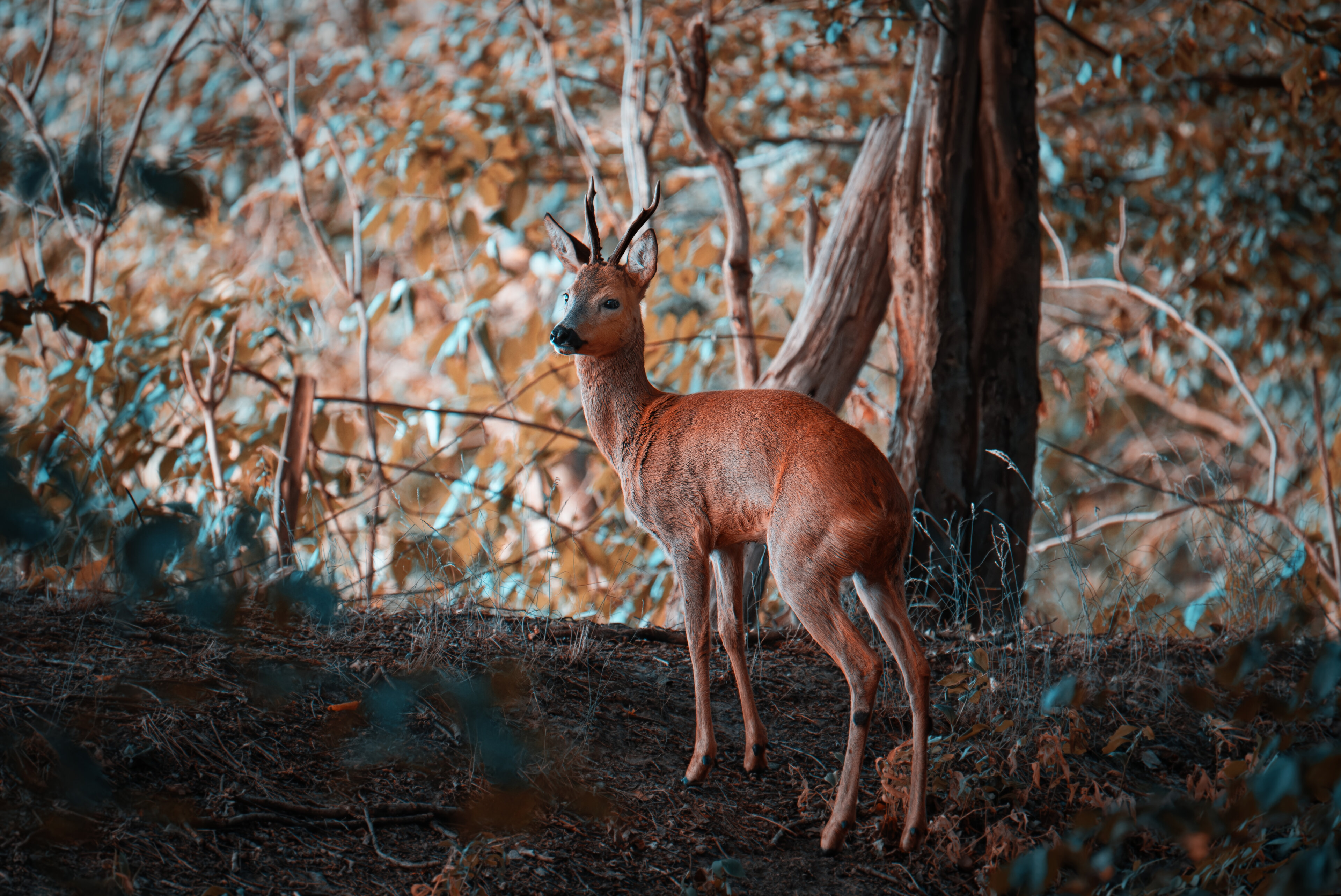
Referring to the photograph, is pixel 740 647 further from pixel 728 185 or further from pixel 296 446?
pixel 728 185

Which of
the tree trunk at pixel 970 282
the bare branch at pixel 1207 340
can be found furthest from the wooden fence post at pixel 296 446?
the bare branch at pixel 1207 340

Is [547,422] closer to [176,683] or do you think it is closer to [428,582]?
[428,582]

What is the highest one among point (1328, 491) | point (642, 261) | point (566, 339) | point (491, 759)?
point (642, 261)

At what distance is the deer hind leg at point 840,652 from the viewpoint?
3.26m

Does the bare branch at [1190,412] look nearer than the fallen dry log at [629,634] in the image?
No

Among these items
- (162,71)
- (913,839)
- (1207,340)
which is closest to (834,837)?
(913,839)

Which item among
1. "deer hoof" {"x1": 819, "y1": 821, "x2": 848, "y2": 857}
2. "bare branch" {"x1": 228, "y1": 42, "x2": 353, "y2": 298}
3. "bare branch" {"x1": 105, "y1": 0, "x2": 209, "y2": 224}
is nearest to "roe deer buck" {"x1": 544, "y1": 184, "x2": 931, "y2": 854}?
"deer hoof" {"x1": 819, "y1": 821, "x2": 848, "y2": 857}

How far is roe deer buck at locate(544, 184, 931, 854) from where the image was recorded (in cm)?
328

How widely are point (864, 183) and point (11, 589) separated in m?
4.36

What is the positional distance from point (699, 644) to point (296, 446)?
2781 millimetres

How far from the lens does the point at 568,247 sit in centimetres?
395

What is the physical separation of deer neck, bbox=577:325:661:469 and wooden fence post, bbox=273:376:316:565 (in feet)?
6.73

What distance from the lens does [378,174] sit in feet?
28.3

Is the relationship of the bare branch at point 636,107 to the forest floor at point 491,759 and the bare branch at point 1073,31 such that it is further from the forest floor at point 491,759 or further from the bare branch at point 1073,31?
the forest floor at point 491,759
